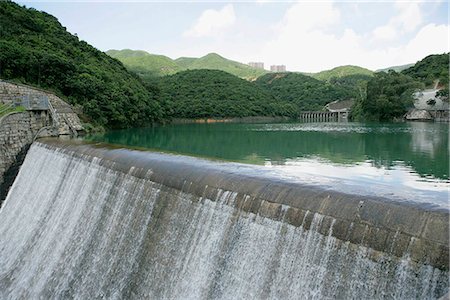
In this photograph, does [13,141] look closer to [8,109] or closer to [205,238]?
[8,109]

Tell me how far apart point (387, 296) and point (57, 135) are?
19.8 m

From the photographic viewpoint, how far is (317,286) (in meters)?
5.50

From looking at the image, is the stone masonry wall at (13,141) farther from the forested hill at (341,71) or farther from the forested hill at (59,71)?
the forested hill at (341,71)

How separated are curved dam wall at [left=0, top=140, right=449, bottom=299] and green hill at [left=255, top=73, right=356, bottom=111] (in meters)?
89.4

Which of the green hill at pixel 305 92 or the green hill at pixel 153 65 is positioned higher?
the green hill at pixel 153 65

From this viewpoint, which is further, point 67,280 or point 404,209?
point 67,280

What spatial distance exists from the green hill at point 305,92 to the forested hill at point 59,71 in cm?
6238

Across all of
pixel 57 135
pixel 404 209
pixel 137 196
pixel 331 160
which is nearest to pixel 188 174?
pixel 137 196

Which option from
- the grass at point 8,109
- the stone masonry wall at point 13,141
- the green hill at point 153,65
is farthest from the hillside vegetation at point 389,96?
the green hill at point 153,65

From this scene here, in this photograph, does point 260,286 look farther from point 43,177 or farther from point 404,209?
point 43,177

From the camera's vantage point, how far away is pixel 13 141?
17828 millimetres

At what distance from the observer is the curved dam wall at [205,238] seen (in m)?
5.11

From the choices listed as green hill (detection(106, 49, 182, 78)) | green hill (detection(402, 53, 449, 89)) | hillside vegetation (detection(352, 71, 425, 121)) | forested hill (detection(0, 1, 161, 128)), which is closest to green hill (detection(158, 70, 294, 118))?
forested hill (detection(0, 1, 161, 128))

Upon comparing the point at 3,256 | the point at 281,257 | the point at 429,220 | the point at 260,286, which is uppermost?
the point at 429,220
